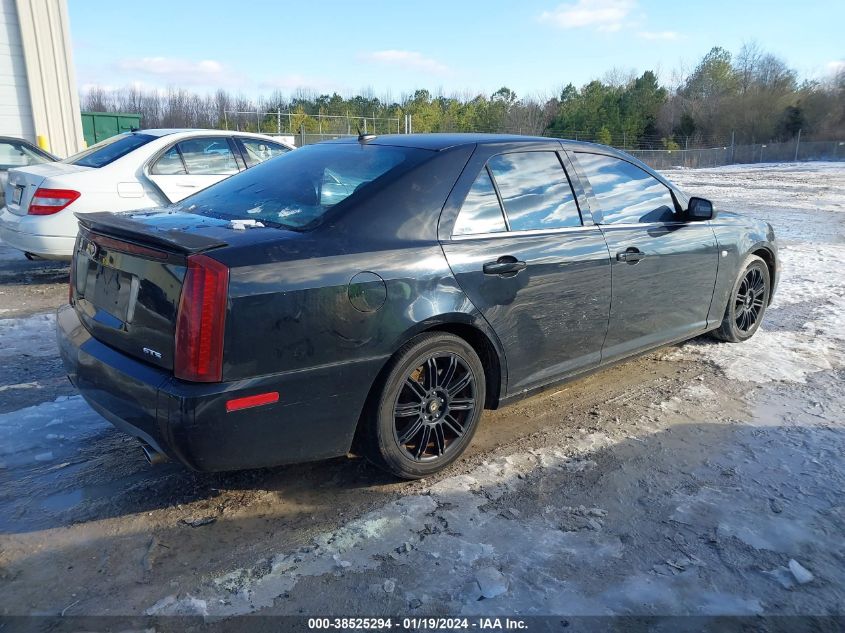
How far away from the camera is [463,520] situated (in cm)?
280

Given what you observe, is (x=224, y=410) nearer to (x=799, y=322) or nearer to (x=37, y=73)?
(x=799, y=322)

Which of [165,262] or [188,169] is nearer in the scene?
[165,262]

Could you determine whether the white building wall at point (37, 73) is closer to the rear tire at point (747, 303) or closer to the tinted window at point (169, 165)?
the tinted window at point (169, 165)

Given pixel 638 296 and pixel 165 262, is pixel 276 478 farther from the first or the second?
pixel 638 296

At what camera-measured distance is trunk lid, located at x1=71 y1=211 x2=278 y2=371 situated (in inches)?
97.8

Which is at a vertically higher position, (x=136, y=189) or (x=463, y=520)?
(x=136, y=189)

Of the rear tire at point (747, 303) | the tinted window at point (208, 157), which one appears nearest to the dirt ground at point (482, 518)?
the rear tire at point (747, 303)

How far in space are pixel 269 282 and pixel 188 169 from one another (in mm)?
5254

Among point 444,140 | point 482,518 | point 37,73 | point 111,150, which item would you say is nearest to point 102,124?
point 37,73

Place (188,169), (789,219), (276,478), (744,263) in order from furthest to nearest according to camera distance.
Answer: (789,219) < (188,169) < (744,263) < (276,478)

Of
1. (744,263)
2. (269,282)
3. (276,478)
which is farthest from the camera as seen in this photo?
(744,263)

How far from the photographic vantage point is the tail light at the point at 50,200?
247 inches

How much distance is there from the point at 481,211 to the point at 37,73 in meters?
15.8

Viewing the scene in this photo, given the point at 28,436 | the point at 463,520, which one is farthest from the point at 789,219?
the point at 28,436
